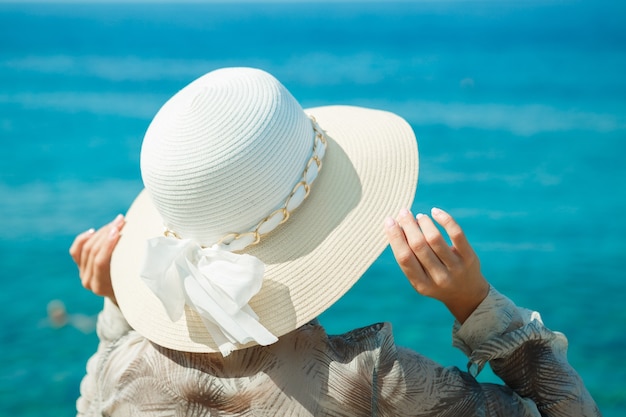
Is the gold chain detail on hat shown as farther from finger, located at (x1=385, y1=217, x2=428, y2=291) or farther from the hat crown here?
finger, located at (x1=385, y1=217, x2=428, y2=291)

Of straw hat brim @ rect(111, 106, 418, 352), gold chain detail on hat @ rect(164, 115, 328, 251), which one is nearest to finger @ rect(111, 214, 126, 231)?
straw hat brim @ rect(111, 106, 418, 352)

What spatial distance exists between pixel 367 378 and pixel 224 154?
1.35ft

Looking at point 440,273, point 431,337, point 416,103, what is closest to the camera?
point 440,273

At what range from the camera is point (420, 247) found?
44.3 inches

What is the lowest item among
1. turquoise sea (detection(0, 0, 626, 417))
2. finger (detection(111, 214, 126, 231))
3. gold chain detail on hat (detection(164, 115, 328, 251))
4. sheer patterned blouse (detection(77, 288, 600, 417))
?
sheer patterned blouse (detection(77, 288, 600, 417))

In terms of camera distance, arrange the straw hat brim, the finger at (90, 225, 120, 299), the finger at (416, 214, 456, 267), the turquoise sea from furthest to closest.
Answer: the turquoise sea
the finger at (90, 225, 120, 299)
the straw hat brim
the finger at (416, 214, 456, 267)

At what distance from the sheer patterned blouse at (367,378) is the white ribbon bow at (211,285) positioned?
75 millimetres

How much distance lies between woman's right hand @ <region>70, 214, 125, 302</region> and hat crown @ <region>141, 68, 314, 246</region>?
1.28 feet

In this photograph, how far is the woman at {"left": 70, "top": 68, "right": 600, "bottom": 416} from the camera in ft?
3.80

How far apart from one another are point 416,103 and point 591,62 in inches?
260

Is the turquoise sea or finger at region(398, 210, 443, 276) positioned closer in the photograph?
finger at region(398, 210, 443, 276)

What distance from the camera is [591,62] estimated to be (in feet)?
56.2

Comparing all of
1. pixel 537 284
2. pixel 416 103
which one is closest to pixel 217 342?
pixel 537 284

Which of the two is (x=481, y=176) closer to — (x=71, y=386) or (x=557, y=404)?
(x=71, y=386)
